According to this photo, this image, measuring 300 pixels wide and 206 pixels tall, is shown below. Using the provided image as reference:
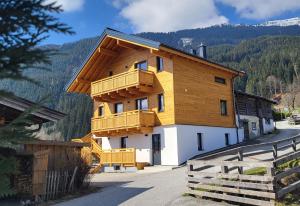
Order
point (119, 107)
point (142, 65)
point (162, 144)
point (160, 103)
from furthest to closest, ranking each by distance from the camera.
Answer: point (119, 107)
point (142, 65)
point (160, 103)
point (162, 144)

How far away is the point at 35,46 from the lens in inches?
178

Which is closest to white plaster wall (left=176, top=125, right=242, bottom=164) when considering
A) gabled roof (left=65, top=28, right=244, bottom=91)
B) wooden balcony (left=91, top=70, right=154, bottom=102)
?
wooden balcony (left=91, top=70, right=154, bottom=102)

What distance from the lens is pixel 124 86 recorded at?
2941cm

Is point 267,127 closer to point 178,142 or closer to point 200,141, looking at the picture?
point 200,141

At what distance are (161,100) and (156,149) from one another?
3.94m

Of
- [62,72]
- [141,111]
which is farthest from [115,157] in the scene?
[62,72]

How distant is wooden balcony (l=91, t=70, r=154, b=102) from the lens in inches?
1128

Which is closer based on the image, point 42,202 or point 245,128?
point 42,202

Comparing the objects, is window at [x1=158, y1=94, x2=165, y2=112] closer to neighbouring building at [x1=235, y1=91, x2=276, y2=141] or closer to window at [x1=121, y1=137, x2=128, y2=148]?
window at [x1=121, y1=137, x2=128, y2=148]

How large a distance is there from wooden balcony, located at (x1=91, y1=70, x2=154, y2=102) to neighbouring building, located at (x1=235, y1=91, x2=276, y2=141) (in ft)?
35.1

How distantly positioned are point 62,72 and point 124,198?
148m

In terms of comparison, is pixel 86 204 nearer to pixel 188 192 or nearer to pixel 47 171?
pixel 47 171

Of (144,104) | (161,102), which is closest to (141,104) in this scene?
(144,104)

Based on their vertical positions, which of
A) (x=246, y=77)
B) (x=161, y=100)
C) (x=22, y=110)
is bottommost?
(x=22, y=110)
